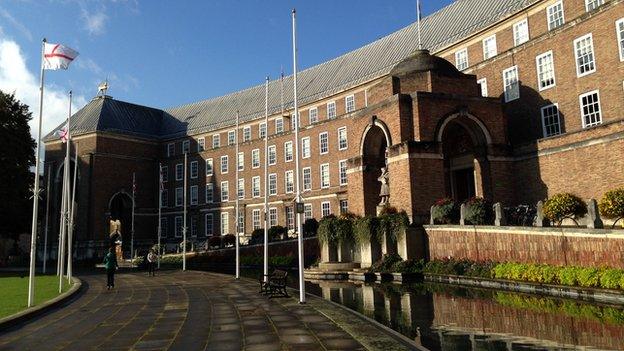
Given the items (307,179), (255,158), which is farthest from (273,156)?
(307,179)

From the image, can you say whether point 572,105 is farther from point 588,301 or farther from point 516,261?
point 588,301

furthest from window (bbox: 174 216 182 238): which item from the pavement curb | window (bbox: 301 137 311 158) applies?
the pavement curb

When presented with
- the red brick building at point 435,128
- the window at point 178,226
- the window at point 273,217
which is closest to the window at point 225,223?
the red brick building at point 435,128

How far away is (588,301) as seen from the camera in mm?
14664

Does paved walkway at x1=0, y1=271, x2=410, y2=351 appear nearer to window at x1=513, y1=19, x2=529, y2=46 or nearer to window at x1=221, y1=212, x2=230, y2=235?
window at x1=513, y1=19, x2=529, y2=46

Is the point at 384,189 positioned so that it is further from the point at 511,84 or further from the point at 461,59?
the point at 461,59

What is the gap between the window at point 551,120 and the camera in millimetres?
30250

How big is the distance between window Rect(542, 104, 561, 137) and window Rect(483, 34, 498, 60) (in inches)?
410

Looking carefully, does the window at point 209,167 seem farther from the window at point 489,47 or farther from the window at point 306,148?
the window at point 489,47

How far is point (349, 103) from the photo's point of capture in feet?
175

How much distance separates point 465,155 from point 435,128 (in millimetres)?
4557

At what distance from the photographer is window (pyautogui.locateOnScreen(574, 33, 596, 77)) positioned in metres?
28.0

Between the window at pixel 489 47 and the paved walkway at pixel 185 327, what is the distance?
3108 cm

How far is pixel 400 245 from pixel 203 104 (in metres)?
57.1
